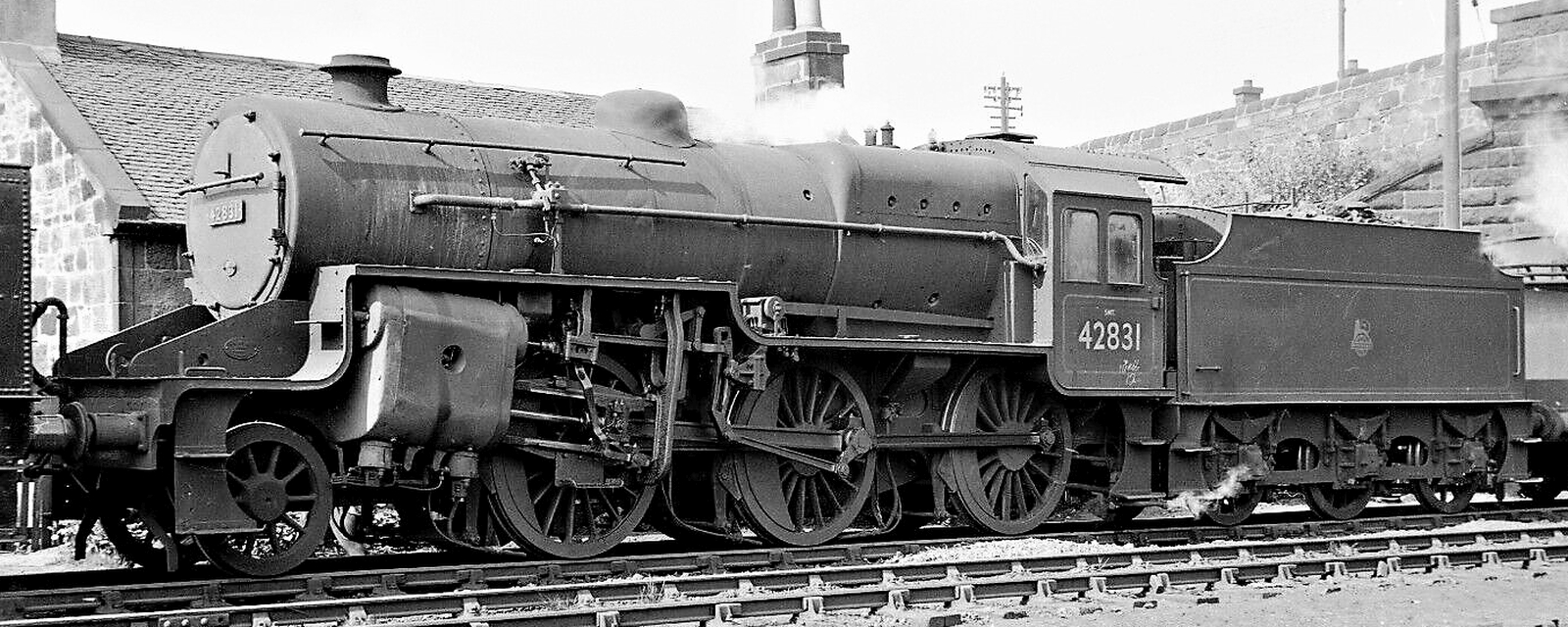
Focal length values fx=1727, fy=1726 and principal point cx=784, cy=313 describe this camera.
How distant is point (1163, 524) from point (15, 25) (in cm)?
1278

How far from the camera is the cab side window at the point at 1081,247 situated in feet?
45.8

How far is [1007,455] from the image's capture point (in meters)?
14.1

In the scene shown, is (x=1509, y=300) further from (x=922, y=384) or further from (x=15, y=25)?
(x=15, y=25)

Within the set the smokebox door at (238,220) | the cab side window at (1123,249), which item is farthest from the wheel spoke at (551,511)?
the cab side window at (1123,249)

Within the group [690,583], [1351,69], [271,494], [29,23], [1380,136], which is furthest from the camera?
[1351,69]

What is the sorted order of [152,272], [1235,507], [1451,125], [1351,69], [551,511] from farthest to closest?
1. [1351,69]
2. [1451,125]
3. [152,272]
4. [1235,507]
5. [551,511]

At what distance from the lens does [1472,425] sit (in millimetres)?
16781

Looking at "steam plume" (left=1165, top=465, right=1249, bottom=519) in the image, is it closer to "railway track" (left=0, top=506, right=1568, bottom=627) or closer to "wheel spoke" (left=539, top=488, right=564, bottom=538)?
"railway track" (left=0, top=506, right=1568, bottom=627)

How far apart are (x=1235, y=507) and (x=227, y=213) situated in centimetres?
923

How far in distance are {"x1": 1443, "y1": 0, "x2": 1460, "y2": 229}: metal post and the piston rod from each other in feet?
26.1

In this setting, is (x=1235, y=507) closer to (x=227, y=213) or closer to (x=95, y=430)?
(x=227, y=213)

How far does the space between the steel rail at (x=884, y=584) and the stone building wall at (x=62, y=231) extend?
278 inches

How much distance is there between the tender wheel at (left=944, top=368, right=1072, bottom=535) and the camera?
1378 cm

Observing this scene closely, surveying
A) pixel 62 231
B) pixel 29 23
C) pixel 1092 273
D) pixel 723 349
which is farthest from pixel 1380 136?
pixel 62 231
